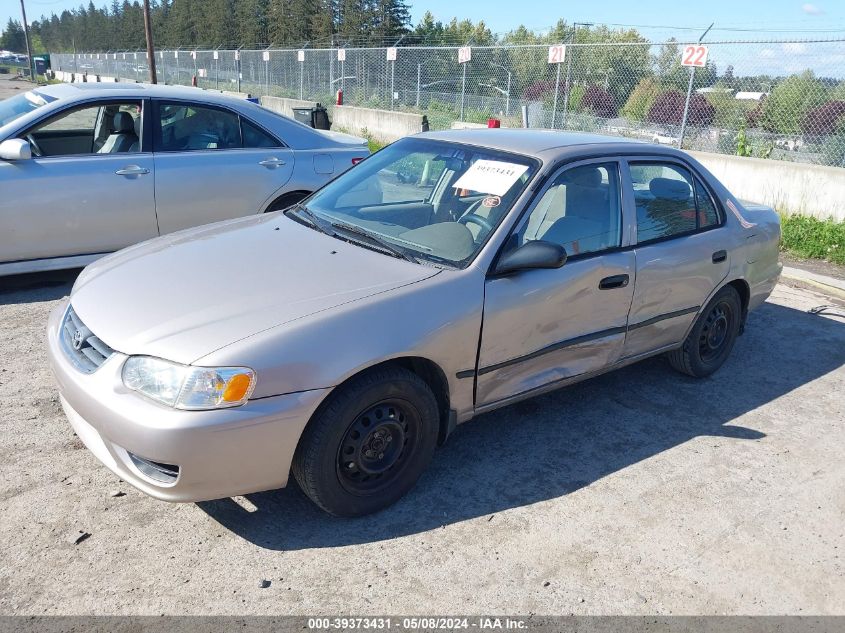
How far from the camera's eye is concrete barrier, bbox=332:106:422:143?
52.8 ft

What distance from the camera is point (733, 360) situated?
5312 mm

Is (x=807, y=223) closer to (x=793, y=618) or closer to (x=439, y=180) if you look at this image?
(x=439, y=180)

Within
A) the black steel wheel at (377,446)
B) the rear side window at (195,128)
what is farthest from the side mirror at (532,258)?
the rear side window at (195,128)

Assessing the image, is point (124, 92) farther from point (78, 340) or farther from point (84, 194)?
point (78, 340)

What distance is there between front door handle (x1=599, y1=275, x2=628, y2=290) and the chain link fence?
695 centimetres

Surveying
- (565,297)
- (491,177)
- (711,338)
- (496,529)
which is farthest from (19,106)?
(711,338)

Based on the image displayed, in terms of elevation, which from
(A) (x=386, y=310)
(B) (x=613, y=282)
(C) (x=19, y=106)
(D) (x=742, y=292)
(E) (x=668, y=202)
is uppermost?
(C) (x=19, y=106)

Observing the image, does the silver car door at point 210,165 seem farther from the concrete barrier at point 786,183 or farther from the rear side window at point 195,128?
the concrete barrier at point 786,183

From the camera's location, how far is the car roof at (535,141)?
389 cm

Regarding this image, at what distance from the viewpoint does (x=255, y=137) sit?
643 centimetres

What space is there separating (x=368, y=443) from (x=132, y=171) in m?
3.83

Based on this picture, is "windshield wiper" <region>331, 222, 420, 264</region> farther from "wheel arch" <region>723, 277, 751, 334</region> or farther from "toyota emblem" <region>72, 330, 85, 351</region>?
"wheel arch" <region>723, 277, 751, 334</region>

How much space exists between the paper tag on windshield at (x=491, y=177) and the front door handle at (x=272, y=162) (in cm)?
301

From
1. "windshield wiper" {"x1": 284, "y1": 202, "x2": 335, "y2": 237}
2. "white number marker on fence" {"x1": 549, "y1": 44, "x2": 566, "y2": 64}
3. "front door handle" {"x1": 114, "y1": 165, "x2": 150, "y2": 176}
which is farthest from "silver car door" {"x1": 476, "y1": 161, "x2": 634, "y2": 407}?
"white number marker on fence" {"x1": 549, "y1": 44, "x2": 566, "y2": 64}
